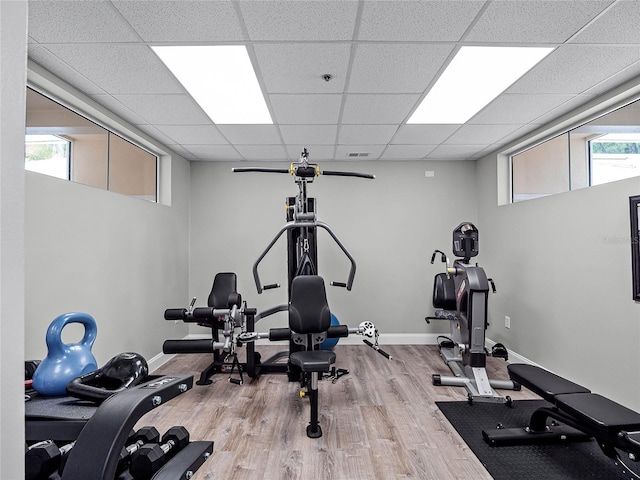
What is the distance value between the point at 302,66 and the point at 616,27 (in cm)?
167

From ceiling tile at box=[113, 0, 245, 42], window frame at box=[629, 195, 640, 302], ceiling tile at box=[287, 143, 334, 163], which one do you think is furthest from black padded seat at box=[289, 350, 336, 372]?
ceiling tile at box=[287, 143, 334, 163]

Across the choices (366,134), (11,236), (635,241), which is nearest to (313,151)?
(366,134)

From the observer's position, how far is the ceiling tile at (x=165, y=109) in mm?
2590

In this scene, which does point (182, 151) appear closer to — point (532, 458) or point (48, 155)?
point (48, 155)

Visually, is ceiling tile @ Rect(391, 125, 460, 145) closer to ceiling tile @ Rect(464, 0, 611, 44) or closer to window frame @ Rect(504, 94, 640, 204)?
window frame @ Rect(504, 94, 640, 204)

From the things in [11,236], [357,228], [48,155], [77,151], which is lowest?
[11,236]

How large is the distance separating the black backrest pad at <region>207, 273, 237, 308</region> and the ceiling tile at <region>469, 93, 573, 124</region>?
2840 mm

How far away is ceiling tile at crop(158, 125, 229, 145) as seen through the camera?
324 centimetres

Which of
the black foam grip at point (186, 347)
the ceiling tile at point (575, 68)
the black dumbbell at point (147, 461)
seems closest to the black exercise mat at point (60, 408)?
the black dumbbell at point (147, 461)

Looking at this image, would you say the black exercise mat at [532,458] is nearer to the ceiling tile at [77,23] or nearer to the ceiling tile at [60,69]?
the ceiling tile at [77,23]

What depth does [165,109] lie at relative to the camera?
2797mm

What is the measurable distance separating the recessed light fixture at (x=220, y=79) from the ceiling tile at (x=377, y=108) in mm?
695

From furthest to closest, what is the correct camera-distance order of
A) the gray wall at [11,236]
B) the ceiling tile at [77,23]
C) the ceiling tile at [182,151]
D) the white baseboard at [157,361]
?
the ceiling tile at [182,151], the white baseboard at [157,361], the ceiling tile at [77,23], the gray wall at [11,236]

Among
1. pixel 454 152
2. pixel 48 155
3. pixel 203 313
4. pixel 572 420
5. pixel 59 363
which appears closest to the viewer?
pixel 59 363
